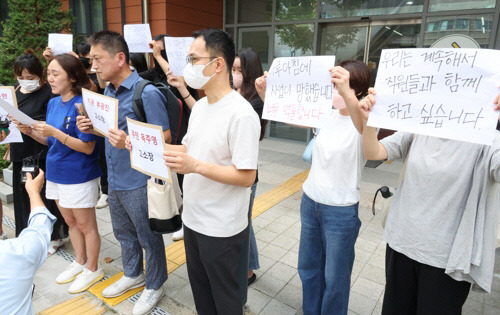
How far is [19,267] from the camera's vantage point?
114 cm

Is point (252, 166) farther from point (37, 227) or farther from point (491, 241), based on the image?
point (491, 241)

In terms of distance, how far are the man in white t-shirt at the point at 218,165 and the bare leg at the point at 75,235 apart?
147 centimetres

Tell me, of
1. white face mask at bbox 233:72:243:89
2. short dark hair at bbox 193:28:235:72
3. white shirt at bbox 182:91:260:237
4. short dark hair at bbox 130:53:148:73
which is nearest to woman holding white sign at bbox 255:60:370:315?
→ white shirt at bbox 182:91:260:237

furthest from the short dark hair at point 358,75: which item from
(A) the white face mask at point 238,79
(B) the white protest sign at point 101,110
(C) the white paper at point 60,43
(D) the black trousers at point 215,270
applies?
(C) the white paper at point 60,43

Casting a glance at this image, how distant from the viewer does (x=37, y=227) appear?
1336 millimetres

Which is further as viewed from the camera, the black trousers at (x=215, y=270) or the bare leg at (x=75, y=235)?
the bare leg at (x=75, y=235)

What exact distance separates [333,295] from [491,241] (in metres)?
0.93

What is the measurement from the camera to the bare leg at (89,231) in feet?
8.75

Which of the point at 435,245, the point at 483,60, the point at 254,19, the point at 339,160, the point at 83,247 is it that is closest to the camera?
the point at 483,60

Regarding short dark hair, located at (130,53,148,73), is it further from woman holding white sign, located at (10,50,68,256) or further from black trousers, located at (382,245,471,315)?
black trousers, located at (382,245,471,315)

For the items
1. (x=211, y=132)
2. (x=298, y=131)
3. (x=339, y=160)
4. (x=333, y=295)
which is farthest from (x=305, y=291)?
(x=298, y=131)

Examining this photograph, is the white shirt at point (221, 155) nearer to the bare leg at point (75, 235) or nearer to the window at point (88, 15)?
the bare leg at point (75, 235)

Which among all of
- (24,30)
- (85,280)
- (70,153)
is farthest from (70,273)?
(24,30)

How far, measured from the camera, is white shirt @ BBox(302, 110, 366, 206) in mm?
1843
